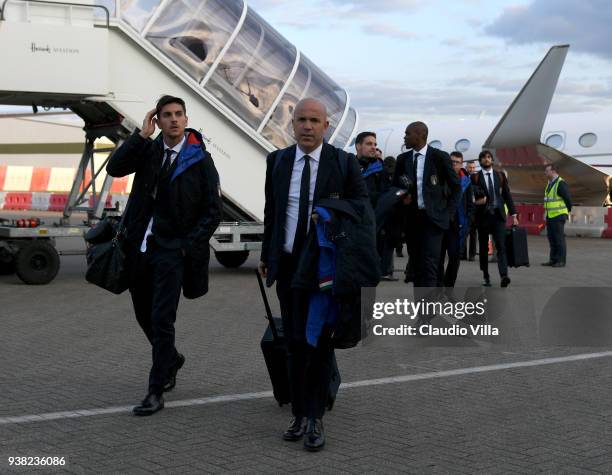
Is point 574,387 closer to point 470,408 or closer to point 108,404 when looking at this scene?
point 470,408

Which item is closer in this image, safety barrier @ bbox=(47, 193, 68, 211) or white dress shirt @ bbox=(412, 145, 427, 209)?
white dress shirt @ bbox=(412, 145, 427, 209)

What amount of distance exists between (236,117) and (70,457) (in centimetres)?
908

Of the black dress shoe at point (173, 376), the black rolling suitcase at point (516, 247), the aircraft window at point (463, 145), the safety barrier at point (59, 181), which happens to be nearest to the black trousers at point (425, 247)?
the black dress shoe at point (173, 376)

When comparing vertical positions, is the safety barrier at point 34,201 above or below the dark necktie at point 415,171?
below

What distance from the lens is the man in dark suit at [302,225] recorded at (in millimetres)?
5414

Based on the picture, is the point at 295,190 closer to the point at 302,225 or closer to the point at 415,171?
the point at 302,225

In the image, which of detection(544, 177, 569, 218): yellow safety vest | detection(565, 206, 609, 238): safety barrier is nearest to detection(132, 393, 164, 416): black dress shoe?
detection(544, 177, 569, 218): yellow safety vest

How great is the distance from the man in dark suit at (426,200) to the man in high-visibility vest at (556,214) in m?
8.32

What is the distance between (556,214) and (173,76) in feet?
27.2

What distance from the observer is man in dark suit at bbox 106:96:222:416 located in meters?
6.07

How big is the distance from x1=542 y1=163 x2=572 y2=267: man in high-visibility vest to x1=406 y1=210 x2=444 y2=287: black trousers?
8.49m

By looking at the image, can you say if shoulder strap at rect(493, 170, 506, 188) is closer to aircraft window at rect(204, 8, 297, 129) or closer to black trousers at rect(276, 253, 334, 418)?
aircraft window at rect(204, 8, 297, 129)

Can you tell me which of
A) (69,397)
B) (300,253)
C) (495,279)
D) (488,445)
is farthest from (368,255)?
(495,279)

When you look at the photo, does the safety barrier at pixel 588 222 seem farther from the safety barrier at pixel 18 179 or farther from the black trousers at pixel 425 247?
the safety barrier at pixel 18 179
